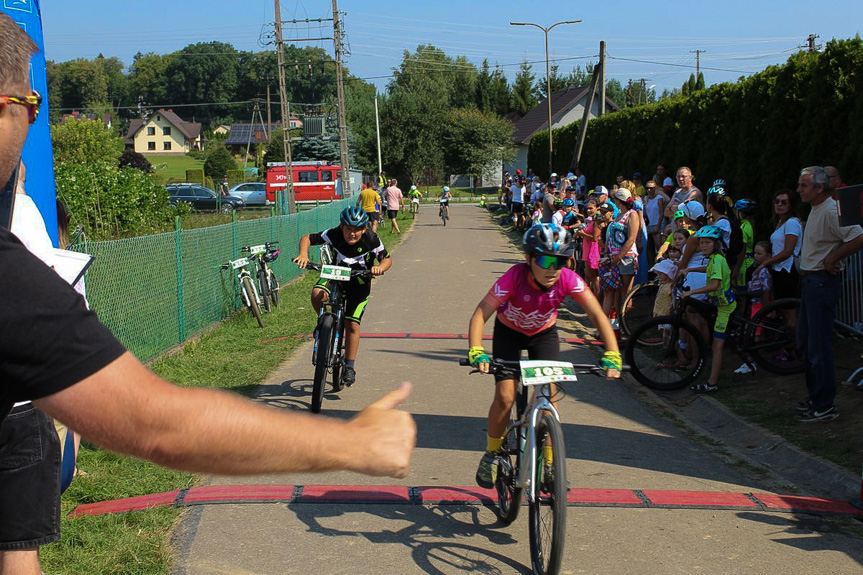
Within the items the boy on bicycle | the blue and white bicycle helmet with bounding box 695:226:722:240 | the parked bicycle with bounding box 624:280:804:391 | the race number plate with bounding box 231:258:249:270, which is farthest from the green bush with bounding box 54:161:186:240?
the boy on bicycle

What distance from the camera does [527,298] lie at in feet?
18.3

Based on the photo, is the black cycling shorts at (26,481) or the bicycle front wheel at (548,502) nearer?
the black cycling shorts at (26,481)

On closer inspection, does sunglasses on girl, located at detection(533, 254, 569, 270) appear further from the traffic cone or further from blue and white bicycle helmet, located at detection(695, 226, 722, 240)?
the traffic cone

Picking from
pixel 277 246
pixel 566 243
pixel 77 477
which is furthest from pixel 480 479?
pixel 277 246

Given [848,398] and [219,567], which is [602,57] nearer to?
[848,398]

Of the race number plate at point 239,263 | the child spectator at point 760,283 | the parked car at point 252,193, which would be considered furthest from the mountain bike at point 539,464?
the parked car at point 252,193

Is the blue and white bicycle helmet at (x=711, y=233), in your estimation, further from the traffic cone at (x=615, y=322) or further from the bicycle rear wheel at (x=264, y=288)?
the bicycle rear wheel at (x=264, y=288)

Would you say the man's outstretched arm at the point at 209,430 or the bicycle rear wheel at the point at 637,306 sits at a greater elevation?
the man's outstretched arm at the point at 209,430

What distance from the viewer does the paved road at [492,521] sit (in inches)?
191

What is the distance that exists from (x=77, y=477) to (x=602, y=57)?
25516mm

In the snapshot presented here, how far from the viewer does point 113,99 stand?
474 feet

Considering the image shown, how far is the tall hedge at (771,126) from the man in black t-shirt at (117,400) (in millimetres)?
9618

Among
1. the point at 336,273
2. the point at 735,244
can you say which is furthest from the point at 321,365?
the point at 735,244

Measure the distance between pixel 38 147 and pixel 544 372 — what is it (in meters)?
3.15
